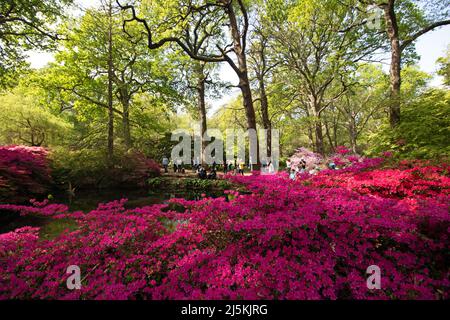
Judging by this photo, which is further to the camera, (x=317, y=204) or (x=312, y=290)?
(x=317, y=204)

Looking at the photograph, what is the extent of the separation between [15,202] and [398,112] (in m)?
13.3

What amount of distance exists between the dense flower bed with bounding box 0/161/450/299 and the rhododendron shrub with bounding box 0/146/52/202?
5.49m

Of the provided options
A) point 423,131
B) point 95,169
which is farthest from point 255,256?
point 95,169

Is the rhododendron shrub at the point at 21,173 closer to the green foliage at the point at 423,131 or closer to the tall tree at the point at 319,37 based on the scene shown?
the green foliage at the point at 423,131

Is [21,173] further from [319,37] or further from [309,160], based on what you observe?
[319,37]

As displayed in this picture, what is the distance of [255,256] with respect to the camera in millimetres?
2111

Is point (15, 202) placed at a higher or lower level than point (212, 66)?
lower

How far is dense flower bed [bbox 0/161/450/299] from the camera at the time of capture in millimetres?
1781

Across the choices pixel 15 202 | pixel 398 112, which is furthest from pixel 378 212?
pixel 15 202

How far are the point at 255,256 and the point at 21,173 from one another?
9.31m

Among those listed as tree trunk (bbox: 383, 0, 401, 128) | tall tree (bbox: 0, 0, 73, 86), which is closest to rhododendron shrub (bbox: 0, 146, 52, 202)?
tall tree (bbox: 0, 0, 73, 86)

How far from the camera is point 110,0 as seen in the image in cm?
1002

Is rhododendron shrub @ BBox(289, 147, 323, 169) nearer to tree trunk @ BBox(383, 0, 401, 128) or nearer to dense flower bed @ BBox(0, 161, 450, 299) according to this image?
tree trunk @ BBox(383, 0, 401, 128)

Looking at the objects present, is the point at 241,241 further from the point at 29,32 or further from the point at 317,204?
the point at 29,32
